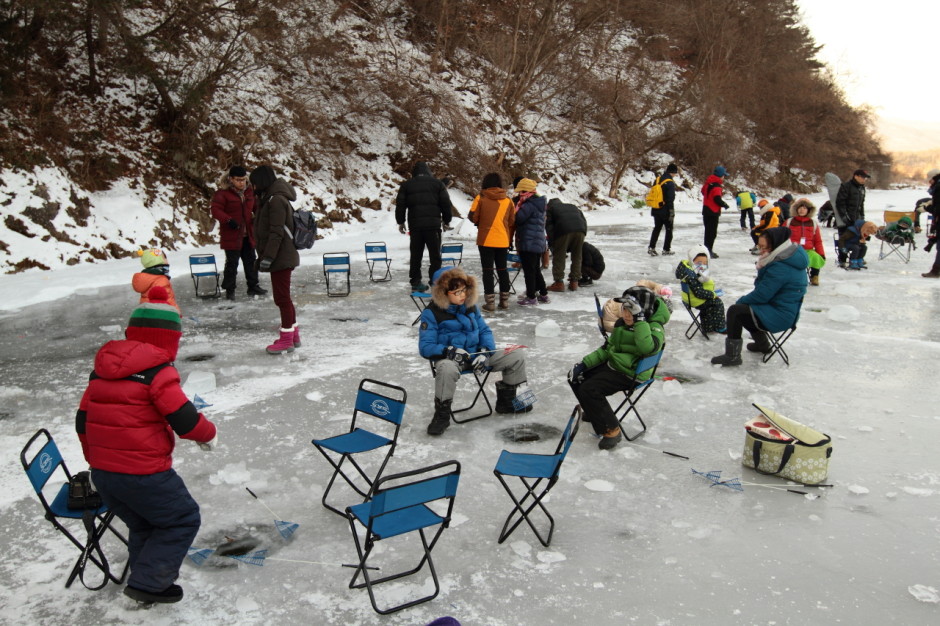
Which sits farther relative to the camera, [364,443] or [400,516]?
[364,443]

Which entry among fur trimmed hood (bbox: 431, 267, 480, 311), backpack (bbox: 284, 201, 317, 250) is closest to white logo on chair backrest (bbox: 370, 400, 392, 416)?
fur trimmed hood (bbox: 431, 267, 480, 311)

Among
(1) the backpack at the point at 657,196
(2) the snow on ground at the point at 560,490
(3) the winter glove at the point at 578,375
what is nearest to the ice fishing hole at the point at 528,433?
(2) the snow on ground at the point at 560,490

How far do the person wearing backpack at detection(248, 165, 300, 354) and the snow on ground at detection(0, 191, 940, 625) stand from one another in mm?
710

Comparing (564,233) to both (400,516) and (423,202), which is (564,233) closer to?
(423,202)

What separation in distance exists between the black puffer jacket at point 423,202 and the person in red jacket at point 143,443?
6.25 m

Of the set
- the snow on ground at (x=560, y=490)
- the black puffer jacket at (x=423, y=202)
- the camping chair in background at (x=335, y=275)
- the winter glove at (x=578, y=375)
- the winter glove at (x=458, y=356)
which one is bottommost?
the snow on ground at (x=560, y=490)

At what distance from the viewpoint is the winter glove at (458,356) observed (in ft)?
17.3

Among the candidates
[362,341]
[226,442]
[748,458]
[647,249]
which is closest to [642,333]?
[748,458]

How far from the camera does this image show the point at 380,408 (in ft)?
14.3

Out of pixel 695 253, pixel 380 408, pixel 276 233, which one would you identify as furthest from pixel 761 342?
pixel 276 233

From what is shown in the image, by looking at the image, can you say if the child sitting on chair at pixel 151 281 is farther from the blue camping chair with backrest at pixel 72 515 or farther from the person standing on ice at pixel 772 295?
the person standing on ice at pixel 772 295

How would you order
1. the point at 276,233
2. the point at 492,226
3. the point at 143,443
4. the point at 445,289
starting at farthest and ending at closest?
the point at 492,226
the point at 276,233
the point at 445,289
the point at 143,443

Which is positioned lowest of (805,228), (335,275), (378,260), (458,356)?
(458,356)

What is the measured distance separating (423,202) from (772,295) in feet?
15.1
